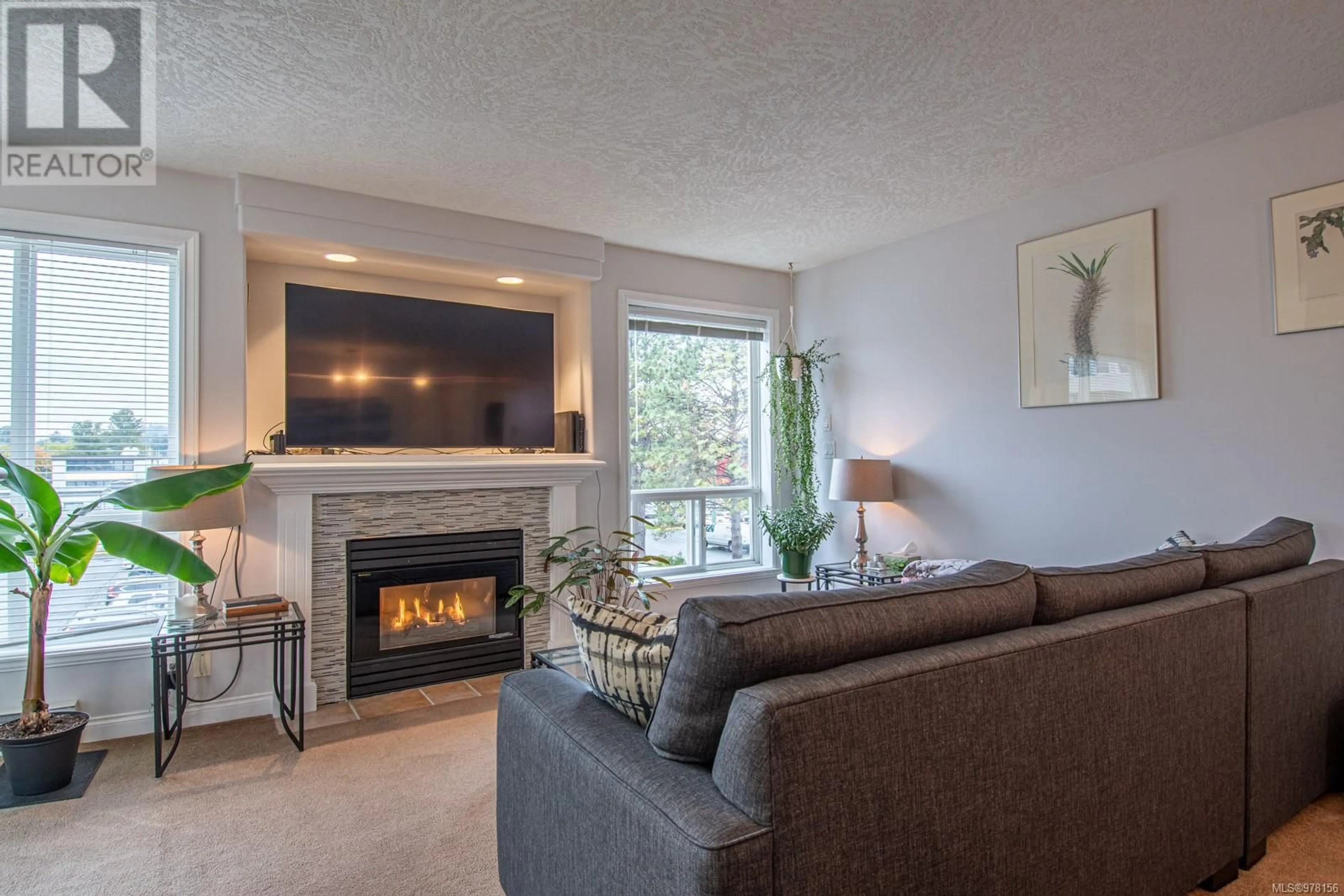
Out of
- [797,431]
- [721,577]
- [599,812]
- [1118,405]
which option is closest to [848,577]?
[721,577]

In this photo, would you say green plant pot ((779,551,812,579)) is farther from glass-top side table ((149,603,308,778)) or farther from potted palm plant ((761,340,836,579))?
glass-top side table ((149,603,308,778))

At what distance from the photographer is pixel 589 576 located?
13.3ft

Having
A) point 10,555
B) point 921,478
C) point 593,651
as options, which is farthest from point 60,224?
point 921,478

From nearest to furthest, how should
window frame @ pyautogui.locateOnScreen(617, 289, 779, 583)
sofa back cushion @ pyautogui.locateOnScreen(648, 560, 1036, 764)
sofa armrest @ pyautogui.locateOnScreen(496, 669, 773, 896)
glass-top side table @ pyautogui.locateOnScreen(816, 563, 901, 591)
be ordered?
sofa armrest @ pyautogui.locateOnScreen(496, 669, 773, 896) → sofa back cushion @ pyautogui.locateOnScreen(648, 560, 1036, 764) → glass-top side table @ pyautogui.locateOnScreen(816, 563, 901, 591) → window frame @ pyautogui.locateOnScreen(617, 289, 779, 583)

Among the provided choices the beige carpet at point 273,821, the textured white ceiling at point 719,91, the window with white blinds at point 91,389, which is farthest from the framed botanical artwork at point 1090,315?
the window with white blinds at point 91,389

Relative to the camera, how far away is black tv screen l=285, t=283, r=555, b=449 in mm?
3752

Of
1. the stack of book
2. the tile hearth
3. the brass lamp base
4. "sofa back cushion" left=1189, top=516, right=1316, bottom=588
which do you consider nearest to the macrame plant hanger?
the brass lamp base

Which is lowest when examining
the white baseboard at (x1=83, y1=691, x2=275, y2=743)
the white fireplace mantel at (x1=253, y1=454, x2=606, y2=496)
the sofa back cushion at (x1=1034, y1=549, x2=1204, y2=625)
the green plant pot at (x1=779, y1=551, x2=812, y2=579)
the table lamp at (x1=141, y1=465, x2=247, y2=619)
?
the white baseboard at (x1=83, y1=691, x2=275, y2=743)

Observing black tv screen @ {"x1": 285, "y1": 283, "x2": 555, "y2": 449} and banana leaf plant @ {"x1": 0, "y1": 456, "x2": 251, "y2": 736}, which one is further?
Result: black tv screen @ {"x1": 285, "y1": 283, "x2": 555, "y2": 449}

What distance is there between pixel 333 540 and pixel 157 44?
223 centimetres

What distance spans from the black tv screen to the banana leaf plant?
105 centimetres

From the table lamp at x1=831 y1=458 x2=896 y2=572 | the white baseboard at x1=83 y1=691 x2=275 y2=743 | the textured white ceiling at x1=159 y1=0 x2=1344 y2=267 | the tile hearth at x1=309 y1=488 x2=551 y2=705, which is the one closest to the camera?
the textured white ceiling at x1=159 y1=0 x2=1344 y2=267

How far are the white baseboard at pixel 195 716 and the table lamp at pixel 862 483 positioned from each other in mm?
3232

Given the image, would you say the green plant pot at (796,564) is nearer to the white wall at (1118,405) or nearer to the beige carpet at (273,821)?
the white wall at (1118,405)
